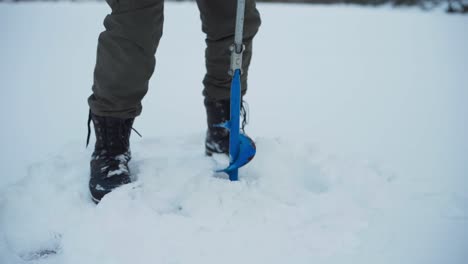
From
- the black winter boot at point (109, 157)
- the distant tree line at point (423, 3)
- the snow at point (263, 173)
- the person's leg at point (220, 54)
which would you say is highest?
the person's leg at point (220, 54)

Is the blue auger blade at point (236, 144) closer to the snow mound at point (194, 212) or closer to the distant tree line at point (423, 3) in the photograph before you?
the snow mound at point (194, 212)

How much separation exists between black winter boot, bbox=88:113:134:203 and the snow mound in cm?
5

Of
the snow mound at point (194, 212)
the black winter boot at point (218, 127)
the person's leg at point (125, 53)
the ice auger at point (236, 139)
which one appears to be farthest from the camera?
the black winter boot at point (218, 127)

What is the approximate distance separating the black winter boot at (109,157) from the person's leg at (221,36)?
330 mm

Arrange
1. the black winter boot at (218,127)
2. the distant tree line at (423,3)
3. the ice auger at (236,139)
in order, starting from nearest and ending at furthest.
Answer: the ice auger at (236,139), the black winter boot at (218,127), the distant tree line at (423,3)

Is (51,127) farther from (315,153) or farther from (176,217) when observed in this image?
(315,153)

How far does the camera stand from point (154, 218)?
926 millimetres

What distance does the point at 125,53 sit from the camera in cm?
100

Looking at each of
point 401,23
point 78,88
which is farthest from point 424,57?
point 78,88

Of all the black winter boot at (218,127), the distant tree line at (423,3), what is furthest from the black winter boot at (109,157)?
the distant tree line at (423,3)

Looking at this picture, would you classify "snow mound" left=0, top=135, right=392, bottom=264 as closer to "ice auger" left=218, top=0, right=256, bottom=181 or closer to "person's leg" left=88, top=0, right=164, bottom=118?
"ice auger" left=218, top=0, right=256, bottom=181

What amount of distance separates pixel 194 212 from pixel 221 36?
60 cm

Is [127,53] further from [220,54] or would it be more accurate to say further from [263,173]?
[263,173]

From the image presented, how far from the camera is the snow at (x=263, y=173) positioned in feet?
2.86
